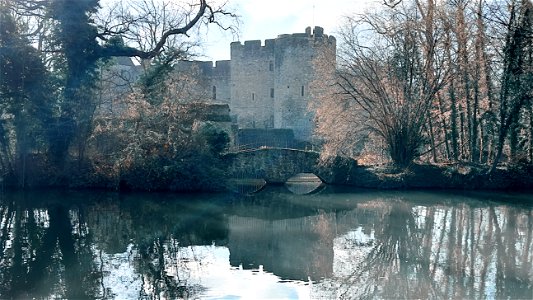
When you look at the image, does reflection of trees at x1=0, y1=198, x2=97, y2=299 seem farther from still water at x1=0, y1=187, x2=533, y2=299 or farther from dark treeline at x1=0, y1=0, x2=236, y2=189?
dark treeline at x1=0, y1=0, x2=236, y2=189

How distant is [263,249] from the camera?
1055cm

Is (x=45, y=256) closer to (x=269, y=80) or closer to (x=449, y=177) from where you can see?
(x=449, y=177)

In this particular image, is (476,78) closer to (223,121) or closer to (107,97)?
(223,121)

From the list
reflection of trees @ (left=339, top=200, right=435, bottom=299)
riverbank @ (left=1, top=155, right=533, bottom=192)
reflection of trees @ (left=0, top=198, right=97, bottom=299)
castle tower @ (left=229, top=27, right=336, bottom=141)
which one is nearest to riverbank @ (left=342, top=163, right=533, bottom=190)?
riverbank @ (left=1, top=155, right=533, bottom=192)

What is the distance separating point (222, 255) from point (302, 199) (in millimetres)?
8981

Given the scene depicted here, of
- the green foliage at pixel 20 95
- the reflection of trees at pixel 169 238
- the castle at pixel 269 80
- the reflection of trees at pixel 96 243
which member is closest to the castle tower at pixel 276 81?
the castle at pixel 269 80

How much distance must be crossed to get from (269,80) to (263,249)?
2840cm

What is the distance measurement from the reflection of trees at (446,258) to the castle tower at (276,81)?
21.2 m

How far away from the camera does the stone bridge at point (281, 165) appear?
22.7 m

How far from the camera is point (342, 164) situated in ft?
74.9

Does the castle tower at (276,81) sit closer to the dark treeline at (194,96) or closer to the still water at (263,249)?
the dark treeline at (194,96)

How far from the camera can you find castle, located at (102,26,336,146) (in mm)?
35500

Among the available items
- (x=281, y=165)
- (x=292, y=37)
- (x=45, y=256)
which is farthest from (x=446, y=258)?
(x=292, y=37)

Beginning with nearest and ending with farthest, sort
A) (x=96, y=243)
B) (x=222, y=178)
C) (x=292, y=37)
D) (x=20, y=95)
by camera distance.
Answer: (x=96, y=243)
(x=20, y=95)
(x=222, y=178)
(x=292, y=37)
